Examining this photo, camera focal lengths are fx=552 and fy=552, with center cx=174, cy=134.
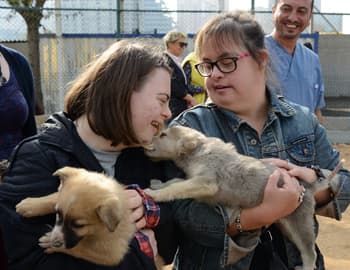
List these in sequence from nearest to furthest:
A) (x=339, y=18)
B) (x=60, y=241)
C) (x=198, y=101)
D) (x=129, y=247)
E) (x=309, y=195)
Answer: (x=60, y=241), (x=129, y=247), (x=309, y=195), (x=198, y=101), (x=339, y=18)

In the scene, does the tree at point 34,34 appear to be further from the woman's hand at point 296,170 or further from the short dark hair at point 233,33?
the woman's hand at point 296,170

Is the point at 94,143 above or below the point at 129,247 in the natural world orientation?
above

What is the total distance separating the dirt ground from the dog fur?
14.6ft

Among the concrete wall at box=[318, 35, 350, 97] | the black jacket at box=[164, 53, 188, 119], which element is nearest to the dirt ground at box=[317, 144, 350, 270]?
the black jacket at box=[164, 53, 188, 119]

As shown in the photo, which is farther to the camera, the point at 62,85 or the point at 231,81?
the point at 62,85

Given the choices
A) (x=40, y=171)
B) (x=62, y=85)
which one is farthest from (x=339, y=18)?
(x=40, y=171)

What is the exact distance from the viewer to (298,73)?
5387 mm

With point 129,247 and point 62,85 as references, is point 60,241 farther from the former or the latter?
point 62,85

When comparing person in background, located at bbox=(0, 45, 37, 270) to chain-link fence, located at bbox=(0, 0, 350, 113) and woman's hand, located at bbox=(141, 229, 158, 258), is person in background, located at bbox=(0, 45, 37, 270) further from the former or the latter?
chain-link fence, located at bbox=(0, 0, 350, 113)

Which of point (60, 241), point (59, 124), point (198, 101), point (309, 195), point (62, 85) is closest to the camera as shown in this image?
point (60, 241)

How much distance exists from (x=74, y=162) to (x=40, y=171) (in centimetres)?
19

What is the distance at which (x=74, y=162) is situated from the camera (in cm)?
278

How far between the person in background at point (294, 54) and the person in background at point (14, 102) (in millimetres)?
2339

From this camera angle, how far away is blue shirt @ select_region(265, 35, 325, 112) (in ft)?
17.4
